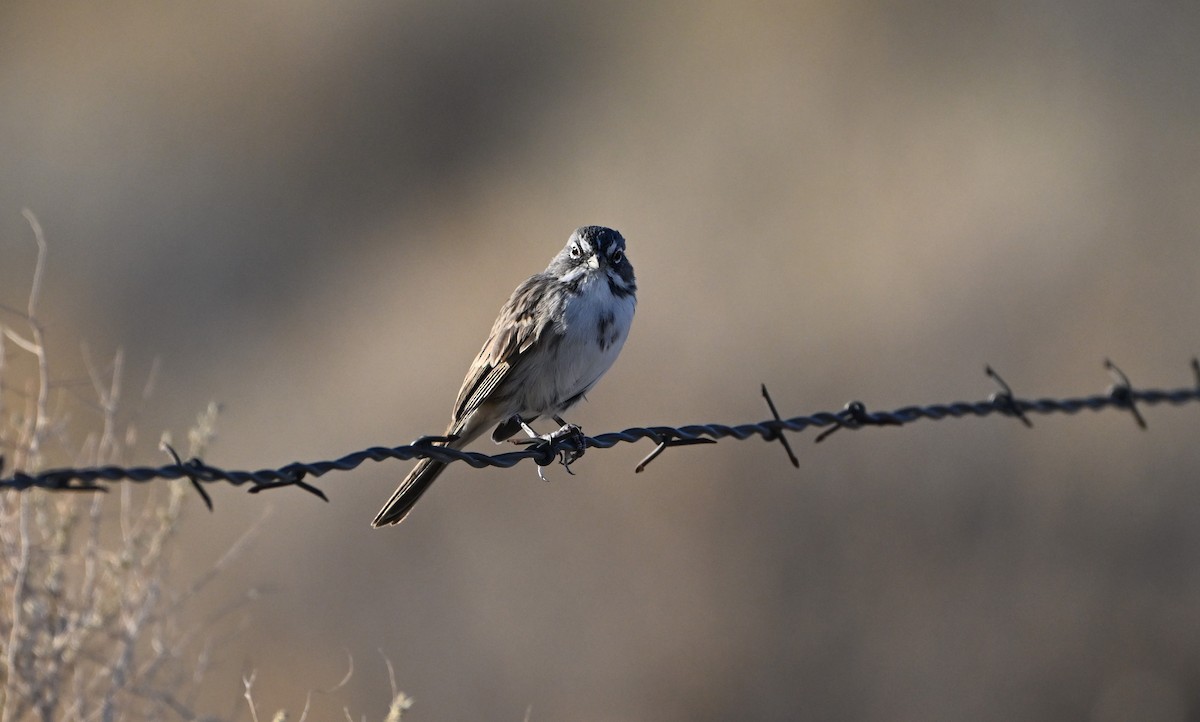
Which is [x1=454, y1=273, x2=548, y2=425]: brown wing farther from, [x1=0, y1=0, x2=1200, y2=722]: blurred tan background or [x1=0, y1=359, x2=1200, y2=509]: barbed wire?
[x1=0, y1=0, x2=1200, y2=722]: blurred tan background

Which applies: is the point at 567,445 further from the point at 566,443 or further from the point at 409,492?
the point at 409,492

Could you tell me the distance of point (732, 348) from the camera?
12.2 metres

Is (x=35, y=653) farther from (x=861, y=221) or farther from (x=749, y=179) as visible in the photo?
(x=749, y=179)

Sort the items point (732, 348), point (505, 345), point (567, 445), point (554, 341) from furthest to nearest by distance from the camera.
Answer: point (732, 348)
point (505, 345)
point (554, 341)
point (567, 445)

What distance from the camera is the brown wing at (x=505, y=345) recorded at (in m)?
6.39

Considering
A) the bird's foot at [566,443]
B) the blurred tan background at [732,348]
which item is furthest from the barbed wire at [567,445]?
the blurred tan background at [732,348]

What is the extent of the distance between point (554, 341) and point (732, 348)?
613 centimetres

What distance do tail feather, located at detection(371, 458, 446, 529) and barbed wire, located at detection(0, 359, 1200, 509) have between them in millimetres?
482

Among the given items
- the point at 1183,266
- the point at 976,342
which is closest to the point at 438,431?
the point at 976,342

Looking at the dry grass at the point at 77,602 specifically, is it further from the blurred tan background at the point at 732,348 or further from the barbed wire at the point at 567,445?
the blurred tan background at the point at 732,348

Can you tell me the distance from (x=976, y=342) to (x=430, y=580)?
5.27 meters

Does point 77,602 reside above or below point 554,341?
below

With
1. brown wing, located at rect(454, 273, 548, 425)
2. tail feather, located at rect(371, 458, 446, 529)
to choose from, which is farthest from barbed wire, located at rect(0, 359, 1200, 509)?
brown wing, located at rect(454, 273, 548, 425)

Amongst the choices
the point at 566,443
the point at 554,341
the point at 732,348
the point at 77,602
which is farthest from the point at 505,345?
the point at 732,348
